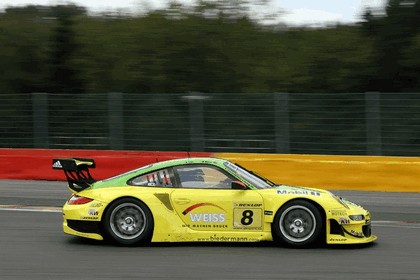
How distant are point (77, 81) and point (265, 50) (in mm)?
9421

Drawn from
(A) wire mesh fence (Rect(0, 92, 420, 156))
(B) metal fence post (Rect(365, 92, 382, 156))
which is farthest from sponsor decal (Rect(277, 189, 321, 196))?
(B) metal fence post (Rect(365, 92, 382, 156))

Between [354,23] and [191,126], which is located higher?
[354,23]

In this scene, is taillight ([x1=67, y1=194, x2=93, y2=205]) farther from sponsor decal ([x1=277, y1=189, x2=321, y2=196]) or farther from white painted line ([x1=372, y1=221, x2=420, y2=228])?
white painted line ([x1=372, y1=221, x2=420, y2=228])

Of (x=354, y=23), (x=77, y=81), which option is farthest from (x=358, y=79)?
(x=77, y=81)

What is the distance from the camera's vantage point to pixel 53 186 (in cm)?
1656

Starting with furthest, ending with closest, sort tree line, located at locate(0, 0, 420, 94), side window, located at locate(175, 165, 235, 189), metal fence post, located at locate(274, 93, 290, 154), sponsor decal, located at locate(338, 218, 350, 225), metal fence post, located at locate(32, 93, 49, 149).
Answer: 1. tree line, located at locate(0, 0, 420, 94)
2. metal fence post, located at locate(32, 93, 49, 149)
3. metal fence post, located at locate(274, 93, 290, 154)
4. side window, located at locate(175, 165, 235, 189)
5. sponsor decal, located at locate(338, 218, 350, 225)

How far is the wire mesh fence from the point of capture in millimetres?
16266

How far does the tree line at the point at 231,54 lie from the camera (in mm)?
29109

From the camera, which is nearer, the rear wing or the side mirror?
the side mirror

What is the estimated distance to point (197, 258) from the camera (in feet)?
29.1

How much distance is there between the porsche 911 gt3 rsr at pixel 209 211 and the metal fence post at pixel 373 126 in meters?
6.75

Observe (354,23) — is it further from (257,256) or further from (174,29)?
(257,256)

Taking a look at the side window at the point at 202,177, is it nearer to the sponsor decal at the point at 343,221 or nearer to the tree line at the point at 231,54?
the sponsor decal at the point at 343,221

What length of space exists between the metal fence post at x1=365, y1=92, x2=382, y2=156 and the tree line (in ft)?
40.6
